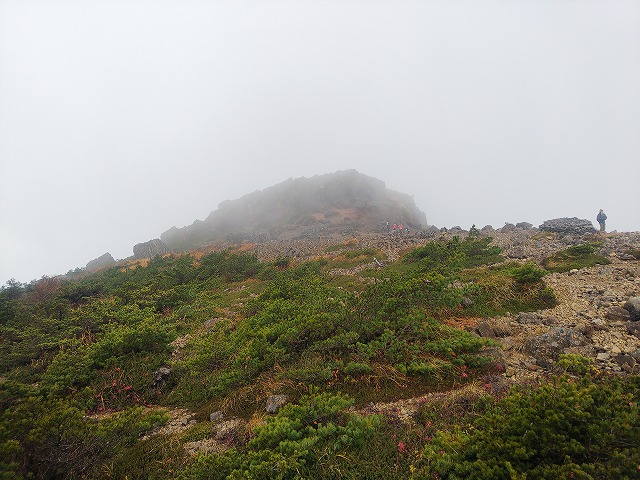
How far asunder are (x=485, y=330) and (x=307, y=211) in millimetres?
63429

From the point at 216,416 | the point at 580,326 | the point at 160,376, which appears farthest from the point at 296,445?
the point at 580,326

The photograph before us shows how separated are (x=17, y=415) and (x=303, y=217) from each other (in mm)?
62487

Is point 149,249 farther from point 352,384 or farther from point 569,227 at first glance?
point 569,227

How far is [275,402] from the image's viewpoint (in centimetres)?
648

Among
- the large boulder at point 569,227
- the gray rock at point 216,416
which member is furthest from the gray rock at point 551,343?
the large boulder at point 569,227

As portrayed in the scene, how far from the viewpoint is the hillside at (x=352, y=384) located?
11.8 ft

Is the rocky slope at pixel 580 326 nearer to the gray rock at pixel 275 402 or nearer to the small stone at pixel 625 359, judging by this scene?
the small stone at pixel 625 359

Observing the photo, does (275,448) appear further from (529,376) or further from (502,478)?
(529,376)

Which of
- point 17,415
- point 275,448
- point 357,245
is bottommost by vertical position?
point 357,245

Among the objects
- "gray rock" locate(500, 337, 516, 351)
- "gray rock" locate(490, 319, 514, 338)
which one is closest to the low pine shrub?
"gray rock" locate(490, 319, 514, 338)

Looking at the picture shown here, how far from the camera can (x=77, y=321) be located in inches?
472

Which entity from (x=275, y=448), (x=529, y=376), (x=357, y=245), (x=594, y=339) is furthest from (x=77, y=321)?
(x=357, y=245)

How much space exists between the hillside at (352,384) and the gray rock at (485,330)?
5 centimetres

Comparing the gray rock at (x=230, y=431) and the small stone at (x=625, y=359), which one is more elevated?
the gray rock at (x=230, y=431)
